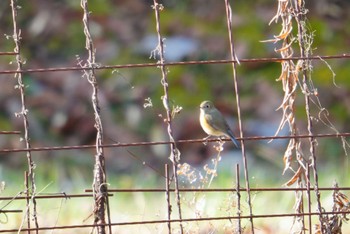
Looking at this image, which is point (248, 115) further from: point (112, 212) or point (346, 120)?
point (112, 212)

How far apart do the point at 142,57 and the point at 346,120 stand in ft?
5.42

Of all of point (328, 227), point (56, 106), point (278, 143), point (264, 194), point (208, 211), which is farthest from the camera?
point (56, 106)

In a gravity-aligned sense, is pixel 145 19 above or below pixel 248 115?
above

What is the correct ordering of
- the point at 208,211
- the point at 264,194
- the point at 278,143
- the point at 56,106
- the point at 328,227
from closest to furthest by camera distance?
the point at 328,227 < the point at 208,211 < the point at 264,194 < the point at 278,143 < the point at 56,106

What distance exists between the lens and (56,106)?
8.59 m

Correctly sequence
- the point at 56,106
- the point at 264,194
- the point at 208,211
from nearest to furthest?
1. the point at 208,211
2. the point at 264,194
3. the point at 56,106

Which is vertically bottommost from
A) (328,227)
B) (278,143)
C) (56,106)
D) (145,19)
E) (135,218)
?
(328,227)

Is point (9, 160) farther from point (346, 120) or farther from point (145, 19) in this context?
point (346, 120)

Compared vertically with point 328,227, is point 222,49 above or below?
above

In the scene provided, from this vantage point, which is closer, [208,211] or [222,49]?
[208,211]

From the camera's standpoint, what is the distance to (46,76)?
8.77m

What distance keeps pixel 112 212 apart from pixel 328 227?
6.56 ft

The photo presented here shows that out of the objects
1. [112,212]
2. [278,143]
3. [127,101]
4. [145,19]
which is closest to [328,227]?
[112,212]

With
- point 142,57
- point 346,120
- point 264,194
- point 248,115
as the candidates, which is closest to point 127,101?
point 142,57
